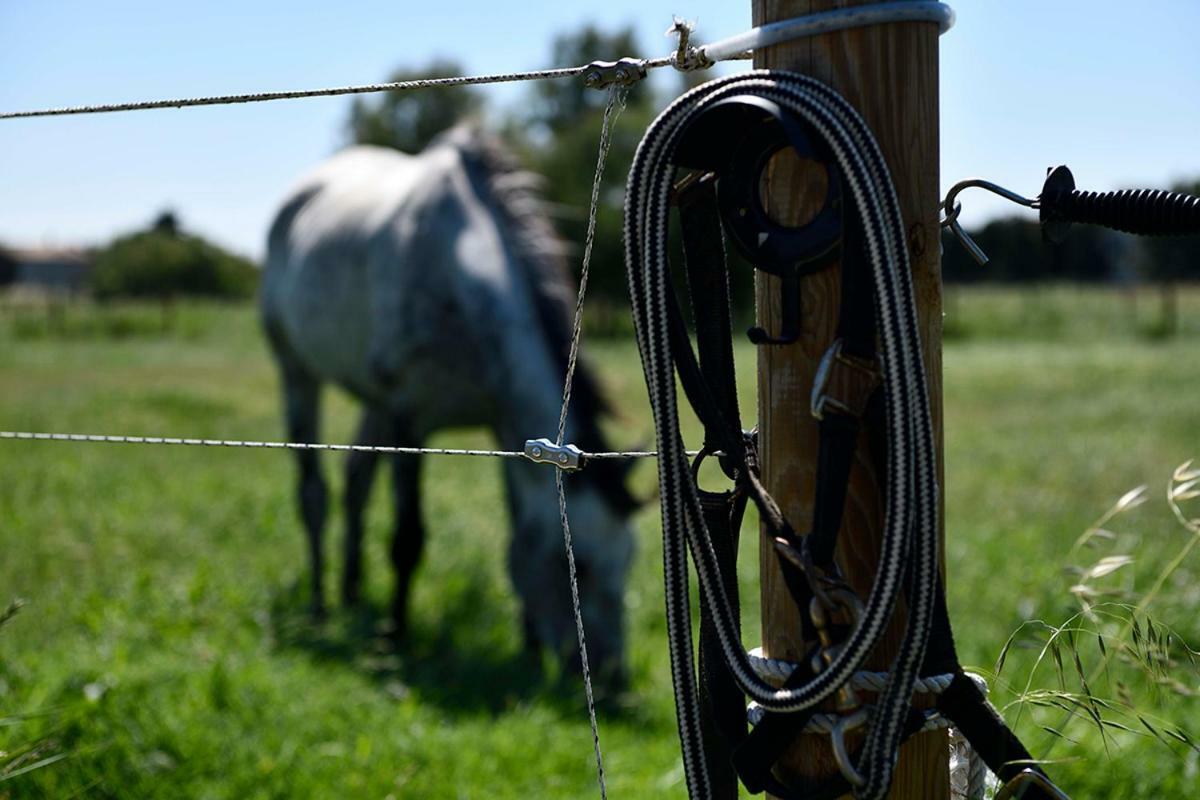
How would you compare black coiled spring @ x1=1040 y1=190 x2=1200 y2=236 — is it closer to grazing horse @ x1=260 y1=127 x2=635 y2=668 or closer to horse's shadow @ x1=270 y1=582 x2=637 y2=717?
horse's shadow @ x1=270 y1=582 x2=637 y2=717

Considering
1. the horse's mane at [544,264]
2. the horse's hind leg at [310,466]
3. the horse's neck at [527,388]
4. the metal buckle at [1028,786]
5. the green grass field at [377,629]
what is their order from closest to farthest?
1. the metal buckle at [1028,786]
2. the green grass field at [377,629]
3. the horse's mane at [544,264]
4. the horse's neck at [527,388]
5. the horse's hind leg at [310,466]

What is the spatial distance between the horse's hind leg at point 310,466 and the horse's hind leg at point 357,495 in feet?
0.51

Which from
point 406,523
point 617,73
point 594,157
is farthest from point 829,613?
point 594,157

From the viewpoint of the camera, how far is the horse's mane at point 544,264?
14.2 feet

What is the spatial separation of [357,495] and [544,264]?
195 cm

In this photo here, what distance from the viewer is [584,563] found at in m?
4.30

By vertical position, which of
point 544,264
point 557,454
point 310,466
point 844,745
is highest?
point 544,264

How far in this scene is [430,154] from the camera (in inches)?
242

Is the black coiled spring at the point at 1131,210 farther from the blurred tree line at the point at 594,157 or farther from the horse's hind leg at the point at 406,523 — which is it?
the blurred tree line at the point at 594,157

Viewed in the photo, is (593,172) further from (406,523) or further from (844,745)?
(844,745)

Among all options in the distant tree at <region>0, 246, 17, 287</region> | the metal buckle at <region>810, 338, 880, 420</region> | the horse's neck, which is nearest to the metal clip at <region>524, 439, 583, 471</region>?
the metal buckle at <region>810, 338, 880, 420</region>

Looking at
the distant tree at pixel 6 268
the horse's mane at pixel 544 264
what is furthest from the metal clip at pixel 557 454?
the distant tree at pixel 6 268

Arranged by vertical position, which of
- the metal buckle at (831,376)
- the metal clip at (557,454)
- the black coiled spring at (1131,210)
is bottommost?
the metal clip at (557,454)

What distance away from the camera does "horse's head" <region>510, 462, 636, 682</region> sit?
424cm
